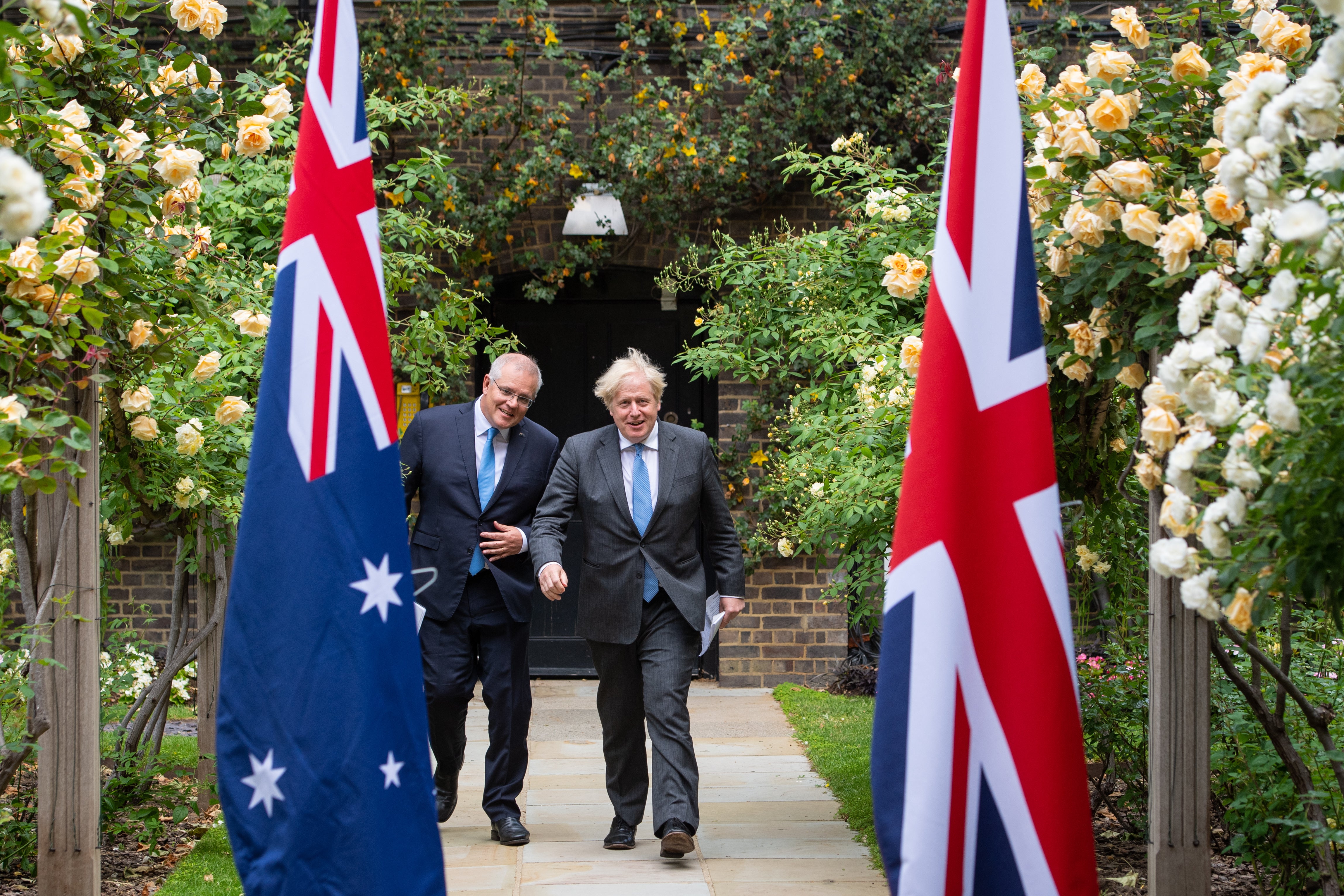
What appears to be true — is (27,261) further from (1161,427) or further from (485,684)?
(485,684)

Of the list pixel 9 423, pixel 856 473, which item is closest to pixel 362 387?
pixel 9 423

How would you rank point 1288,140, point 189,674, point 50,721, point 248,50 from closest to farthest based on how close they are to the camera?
point 1288,140 < point 50,721 < point 189,674 < point 248,50

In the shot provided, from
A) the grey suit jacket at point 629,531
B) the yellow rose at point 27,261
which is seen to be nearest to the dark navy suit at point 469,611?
the grey suit jacket at point 629,531

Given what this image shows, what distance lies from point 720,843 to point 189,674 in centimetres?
319

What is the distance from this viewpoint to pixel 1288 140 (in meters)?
1.96

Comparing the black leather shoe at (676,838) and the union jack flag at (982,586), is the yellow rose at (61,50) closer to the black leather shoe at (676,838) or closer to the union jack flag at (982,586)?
the union jack flag at (982,586)

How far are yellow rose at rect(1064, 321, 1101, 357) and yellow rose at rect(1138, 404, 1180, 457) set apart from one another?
65 cm

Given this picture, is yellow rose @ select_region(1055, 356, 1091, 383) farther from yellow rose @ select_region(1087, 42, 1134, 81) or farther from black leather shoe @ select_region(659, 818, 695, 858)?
black leather shoe @ select_region(659, 818, 695, 858)

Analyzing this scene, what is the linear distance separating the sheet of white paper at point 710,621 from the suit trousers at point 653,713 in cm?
3

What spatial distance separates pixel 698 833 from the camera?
190 inches

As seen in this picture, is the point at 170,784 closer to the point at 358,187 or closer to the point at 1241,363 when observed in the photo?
the point at 358,187

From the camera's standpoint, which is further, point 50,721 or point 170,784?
point 170,784

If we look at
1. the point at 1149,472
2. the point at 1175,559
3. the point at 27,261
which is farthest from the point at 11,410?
the point at 1149,472

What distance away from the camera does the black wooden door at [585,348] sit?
8.24 meters
